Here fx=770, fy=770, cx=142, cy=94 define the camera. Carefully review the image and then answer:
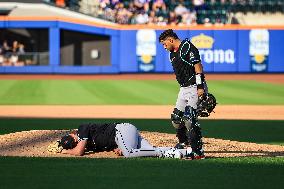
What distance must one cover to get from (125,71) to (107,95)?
35.5 feet

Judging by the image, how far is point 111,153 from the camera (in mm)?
10109

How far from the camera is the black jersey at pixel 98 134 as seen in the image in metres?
9.74

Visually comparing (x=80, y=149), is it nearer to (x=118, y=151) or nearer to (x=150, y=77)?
(x=118, y=151)

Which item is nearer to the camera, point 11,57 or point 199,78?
point 199,78

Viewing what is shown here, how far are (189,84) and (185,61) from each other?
300mm

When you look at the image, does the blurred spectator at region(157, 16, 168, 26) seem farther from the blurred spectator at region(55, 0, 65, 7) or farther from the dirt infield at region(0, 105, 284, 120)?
the dirt infield at region(0, 105, 284, 120)

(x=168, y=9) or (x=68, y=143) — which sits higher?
(x=168, y=9)

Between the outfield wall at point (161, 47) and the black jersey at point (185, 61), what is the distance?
25.1 m

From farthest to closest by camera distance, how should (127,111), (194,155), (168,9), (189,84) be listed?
(168,9) → (127,111) → (189,84) → (194,155)

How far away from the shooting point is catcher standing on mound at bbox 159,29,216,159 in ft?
30.3

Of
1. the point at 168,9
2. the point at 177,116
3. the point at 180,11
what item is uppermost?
the point at 168,9

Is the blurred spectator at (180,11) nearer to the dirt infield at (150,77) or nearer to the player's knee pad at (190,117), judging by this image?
the dirt infield at (150,77)

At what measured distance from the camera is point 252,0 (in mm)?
38562

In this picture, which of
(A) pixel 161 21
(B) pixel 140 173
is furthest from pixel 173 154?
(A) pixel 161 21
